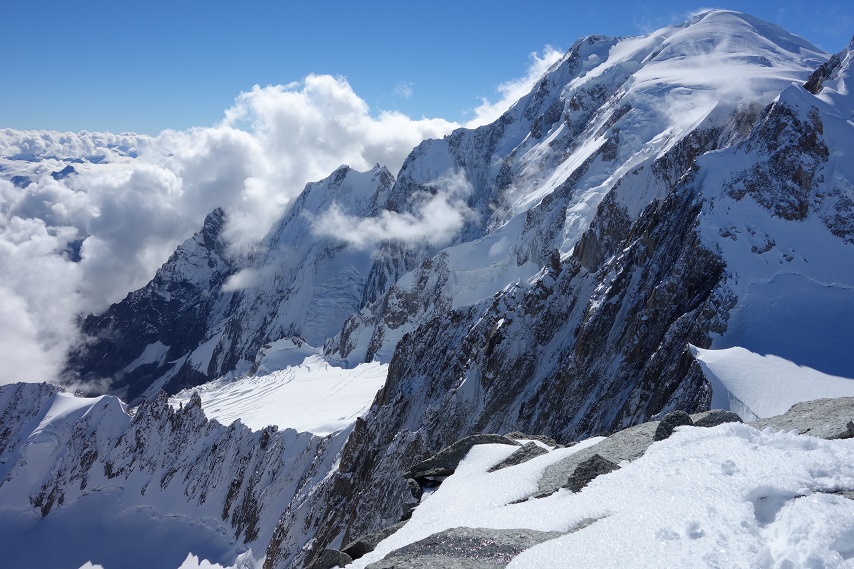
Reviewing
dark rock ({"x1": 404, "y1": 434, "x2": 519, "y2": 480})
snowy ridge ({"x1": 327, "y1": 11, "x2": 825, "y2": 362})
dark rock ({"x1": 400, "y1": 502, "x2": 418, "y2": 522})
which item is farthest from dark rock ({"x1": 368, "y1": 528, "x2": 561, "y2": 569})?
snowy ridge ({"x1": 327, "y1": 11, "x2": 825, "y2": 362})

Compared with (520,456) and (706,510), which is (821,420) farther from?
(520,456)

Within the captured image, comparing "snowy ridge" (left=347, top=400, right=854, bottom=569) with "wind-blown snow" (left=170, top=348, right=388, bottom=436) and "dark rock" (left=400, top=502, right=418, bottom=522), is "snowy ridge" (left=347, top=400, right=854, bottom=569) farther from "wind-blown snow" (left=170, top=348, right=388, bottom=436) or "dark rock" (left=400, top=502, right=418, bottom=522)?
"wind-blown snow" (left=170, top=348, right=388, bottom=436)

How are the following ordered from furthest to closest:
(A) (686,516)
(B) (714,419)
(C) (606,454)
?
(B) (714,419)
(C) (606,454)
(A) (686,516)

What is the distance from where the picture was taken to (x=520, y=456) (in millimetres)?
20094

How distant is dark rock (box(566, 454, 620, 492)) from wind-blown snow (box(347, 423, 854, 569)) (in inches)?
10.9

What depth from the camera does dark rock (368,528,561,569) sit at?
11227 millimetres

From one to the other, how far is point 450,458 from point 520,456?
359cm

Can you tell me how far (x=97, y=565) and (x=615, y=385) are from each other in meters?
85.7

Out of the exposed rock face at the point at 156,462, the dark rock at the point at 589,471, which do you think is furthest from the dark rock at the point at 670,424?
the exposed rock face at the point at 156,462

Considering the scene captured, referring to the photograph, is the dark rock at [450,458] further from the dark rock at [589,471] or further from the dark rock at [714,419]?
the dark rock at [589,471]

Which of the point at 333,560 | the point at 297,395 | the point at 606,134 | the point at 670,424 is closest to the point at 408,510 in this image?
the point at 333,560

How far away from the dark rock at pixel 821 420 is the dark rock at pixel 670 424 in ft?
6.95

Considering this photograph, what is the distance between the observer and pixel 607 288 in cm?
5175

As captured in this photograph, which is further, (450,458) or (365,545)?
(450,458)
